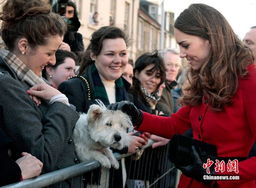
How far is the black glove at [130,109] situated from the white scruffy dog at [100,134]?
11 centimetres

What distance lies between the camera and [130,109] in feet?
11.0

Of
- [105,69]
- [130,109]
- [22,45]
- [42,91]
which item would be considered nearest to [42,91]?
[42,91]

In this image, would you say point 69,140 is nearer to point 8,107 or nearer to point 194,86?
point 8,107

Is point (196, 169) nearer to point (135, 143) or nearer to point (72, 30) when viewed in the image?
point (135, 143)

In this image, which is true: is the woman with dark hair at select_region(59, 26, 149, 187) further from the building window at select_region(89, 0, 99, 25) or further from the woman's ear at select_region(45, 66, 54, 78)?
the building window at select_region(89, 0, 99, 25)

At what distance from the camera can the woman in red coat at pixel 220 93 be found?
2.66 metres

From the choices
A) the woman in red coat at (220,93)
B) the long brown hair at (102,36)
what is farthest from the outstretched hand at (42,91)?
the long brown hair at (102,36)

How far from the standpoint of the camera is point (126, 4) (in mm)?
31078

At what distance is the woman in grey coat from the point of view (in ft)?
7.86

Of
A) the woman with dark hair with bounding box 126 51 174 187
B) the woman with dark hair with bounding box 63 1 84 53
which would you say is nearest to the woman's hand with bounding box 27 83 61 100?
the woman with dark hair with bounding box 126 51 174 187

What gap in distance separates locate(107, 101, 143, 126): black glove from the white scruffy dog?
11cm

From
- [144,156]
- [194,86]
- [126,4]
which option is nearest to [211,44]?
[194,86]

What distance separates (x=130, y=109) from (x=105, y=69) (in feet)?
1.95

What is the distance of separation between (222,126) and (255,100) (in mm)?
281
